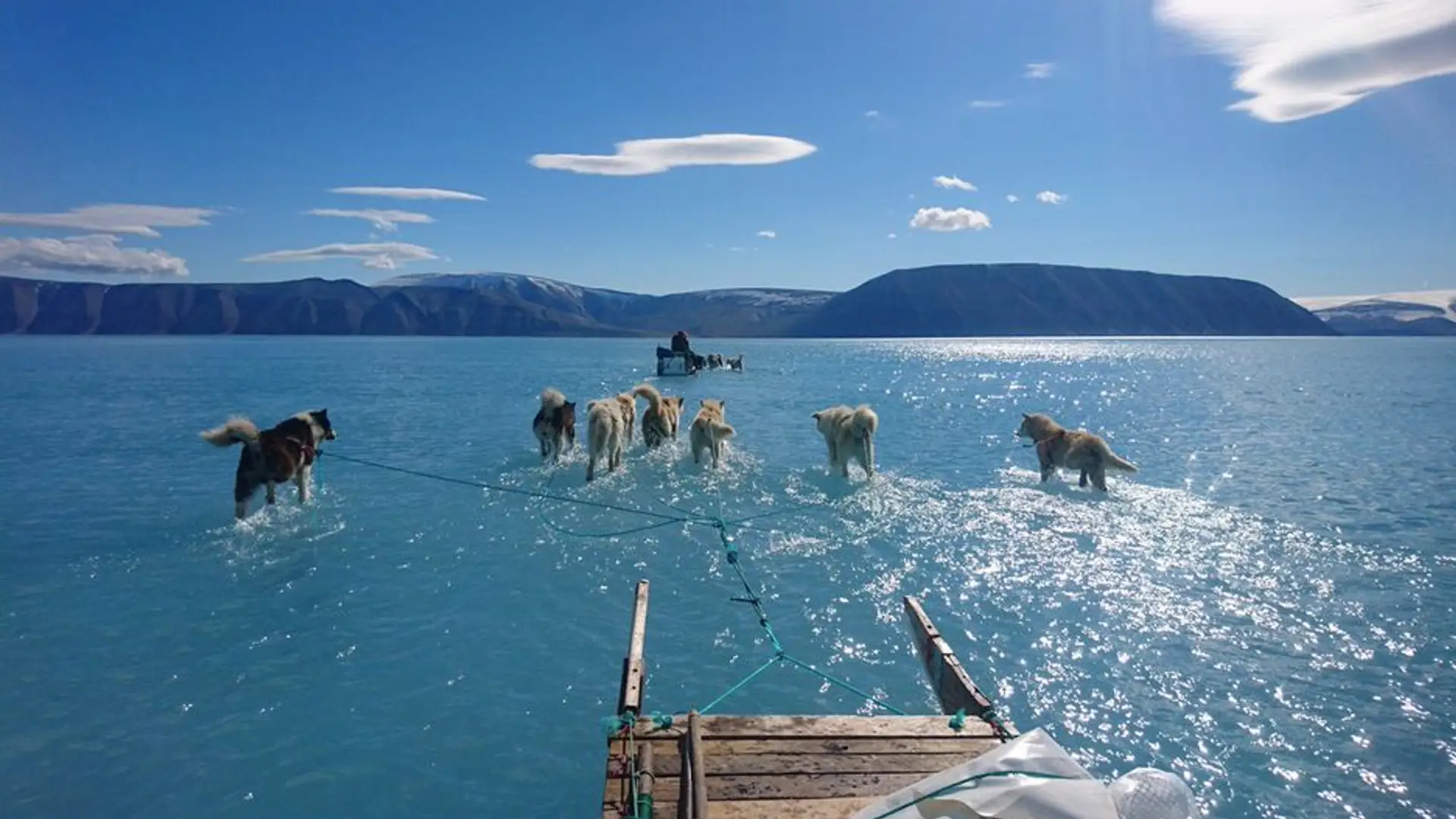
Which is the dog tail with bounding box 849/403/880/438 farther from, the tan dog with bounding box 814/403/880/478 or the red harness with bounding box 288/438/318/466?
the red harness with bounding box 288/438/318/466

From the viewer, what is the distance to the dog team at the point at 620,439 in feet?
45.9

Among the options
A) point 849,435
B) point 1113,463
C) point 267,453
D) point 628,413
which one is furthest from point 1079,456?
point 267,453

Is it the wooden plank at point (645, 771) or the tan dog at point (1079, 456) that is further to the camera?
the tan dog at point (1079, 456)

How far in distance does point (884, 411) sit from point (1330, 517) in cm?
2173

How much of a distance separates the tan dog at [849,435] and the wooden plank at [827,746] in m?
11.0

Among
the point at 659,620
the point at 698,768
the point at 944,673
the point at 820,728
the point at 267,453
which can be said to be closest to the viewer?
the point at 698,768

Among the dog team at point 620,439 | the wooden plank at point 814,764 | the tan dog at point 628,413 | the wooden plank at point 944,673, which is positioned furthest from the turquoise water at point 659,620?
the wooden plank at point 814,764

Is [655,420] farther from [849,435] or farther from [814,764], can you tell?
[814,764]

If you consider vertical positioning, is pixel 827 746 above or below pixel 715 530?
above

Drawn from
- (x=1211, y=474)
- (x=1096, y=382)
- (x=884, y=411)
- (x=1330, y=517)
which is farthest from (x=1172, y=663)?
(x=1096, y=382)

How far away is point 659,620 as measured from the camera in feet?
30.8

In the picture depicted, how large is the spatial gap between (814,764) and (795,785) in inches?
10.7

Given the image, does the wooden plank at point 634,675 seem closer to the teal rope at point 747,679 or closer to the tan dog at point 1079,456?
the teal rope at point 747,679

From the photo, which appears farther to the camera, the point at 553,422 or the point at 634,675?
the point at 553,422
